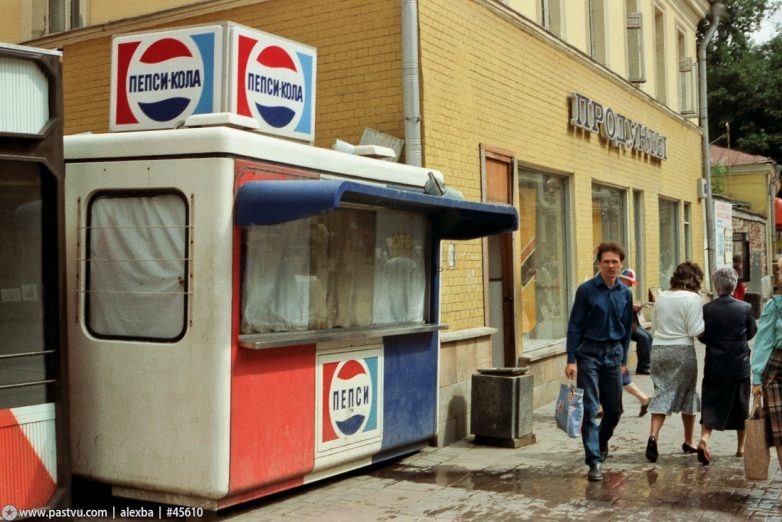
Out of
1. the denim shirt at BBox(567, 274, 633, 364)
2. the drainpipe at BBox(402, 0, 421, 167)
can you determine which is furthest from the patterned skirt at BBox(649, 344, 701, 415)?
the drainpipe at BBox(402, 0, 421, 167)

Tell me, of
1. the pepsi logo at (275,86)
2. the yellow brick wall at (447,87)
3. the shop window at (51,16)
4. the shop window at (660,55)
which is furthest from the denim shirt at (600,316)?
the shop window at (660,55)

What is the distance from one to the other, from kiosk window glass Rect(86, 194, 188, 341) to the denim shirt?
3.17m

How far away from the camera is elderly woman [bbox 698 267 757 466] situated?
7508 millimetres

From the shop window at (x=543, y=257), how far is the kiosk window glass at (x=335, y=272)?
377 centimetres

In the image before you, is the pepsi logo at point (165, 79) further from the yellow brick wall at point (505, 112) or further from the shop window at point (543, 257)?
the shop window at point (543, 257)

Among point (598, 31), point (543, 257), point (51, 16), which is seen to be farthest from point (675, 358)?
point (51, 16)

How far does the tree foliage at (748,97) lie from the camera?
128 feet

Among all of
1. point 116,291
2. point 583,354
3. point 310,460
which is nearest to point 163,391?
point 116,291

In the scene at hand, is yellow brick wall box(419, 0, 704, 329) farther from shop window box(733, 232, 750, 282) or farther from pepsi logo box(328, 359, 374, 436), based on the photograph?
shop window box(733, 232, 750, 282)

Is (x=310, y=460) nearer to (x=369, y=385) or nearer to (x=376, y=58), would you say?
(x=369, y=385)

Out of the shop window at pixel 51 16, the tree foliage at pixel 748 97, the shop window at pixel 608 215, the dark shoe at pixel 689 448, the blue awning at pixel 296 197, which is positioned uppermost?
the tree foliage at pixel 748 97

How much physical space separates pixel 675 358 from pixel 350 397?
287 centimetres

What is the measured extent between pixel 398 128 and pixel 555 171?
4.04m

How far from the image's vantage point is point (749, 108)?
39.8m
